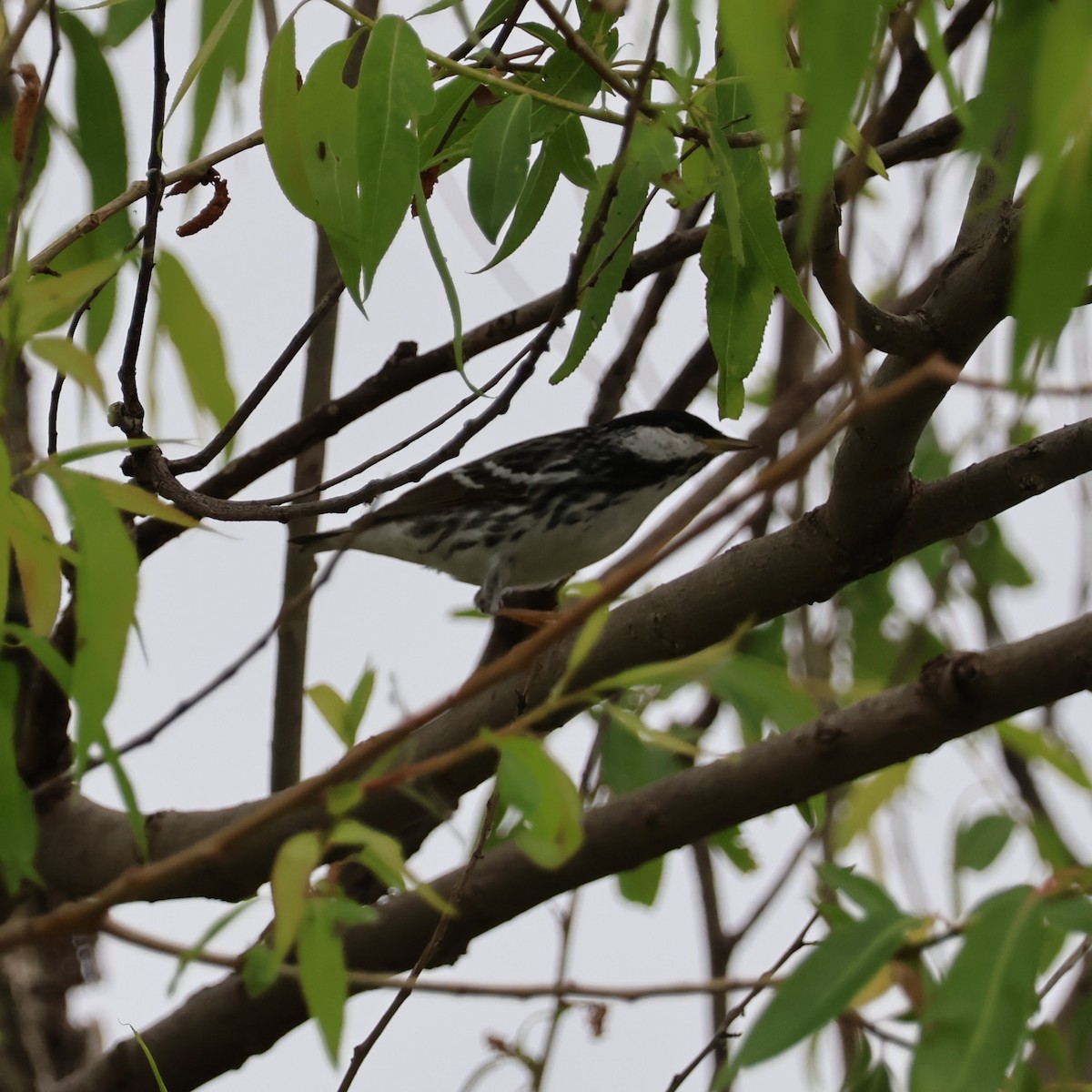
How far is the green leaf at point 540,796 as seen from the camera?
0.98 metres

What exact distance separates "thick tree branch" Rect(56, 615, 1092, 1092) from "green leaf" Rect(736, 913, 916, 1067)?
0.24 metres

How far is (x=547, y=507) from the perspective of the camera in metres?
3.24

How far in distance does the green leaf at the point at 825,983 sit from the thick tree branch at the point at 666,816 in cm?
24

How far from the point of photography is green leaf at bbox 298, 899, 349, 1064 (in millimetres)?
1022

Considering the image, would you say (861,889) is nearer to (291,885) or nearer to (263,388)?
(291,885)

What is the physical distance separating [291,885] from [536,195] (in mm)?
853

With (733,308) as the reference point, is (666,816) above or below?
below

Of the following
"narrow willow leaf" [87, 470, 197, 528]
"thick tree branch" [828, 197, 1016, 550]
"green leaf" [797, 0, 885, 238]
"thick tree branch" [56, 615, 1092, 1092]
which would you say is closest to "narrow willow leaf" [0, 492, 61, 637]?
"narrow willow leaf" [87, 470, 197, 528]

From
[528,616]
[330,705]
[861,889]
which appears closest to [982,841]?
[861,889]

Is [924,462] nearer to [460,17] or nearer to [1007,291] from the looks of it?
[1007,291]

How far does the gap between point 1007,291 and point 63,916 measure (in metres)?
1.14

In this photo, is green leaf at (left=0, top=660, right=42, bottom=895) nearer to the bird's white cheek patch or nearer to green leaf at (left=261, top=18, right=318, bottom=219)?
green leaf at (left=261, top=18, right=318, bottom=219)

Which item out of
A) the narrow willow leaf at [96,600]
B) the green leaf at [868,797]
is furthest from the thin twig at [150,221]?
the green leaf at [868,797]

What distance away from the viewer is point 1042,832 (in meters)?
1.61
